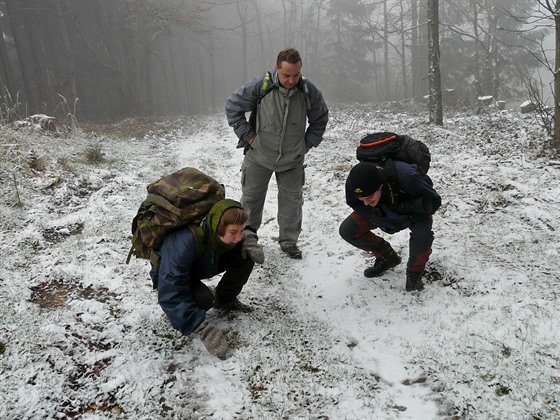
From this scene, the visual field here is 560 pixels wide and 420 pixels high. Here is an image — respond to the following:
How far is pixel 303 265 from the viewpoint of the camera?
16.3 feet

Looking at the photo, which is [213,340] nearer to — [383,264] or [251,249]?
[251,249]

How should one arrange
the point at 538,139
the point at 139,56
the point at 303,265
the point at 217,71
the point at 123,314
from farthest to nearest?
the point at 217,71 < the point at 139,56 < the point at 538,139 < the point at 303,265 < the point at 123,314

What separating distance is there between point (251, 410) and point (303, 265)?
236 cm

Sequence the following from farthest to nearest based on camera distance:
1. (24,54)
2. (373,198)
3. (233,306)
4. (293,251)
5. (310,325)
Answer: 1. (24,54)
2. (293,251)
3. (233,306)
4. (310,325)
5. (373,198)

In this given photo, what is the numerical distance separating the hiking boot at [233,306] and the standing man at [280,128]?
0.89m

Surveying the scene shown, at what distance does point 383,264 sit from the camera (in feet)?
14.5

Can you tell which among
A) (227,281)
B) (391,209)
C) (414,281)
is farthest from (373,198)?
(227,281)

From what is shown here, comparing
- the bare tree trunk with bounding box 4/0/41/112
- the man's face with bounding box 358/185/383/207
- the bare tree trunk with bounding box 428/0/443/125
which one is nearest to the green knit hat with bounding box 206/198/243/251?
the man's face with bounding box 358/185/383/207

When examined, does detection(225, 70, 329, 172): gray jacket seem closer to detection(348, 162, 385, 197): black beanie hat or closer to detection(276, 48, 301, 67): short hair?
detection(276, 48, 301, 67): short hair

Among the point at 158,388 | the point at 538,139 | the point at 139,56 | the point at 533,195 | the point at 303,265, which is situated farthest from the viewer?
the point at 139,56

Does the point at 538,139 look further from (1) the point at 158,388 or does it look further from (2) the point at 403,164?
(1) the point at 158,388

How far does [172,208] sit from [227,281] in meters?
1.00

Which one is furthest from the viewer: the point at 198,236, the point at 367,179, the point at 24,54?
the point at 24,54

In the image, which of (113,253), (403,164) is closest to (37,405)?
(113,253)
